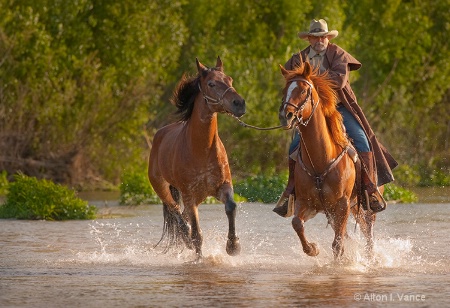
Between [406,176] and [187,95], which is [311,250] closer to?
[187,95]

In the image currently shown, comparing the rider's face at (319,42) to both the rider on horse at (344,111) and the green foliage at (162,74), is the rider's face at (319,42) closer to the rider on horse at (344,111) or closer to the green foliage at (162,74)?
the rider on horse at (344,111)

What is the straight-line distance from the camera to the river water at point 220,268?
10219 mm

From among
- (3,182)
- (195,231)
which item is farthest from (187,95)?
(3,182)

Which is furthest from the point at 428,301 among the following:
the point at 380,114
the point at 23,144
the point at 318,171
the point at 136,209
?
the point at 380,114

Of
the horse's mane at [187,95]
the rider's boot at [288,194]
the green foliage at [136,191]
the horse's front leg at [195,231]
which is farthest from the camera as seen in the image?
the green foliage at [136,191]

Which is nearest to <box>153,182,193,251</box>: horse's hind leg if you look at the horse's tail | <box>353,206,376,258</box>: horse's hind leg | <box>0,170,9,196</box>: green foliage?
the horse's tail

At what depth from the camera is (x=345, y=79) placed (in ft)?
41.3

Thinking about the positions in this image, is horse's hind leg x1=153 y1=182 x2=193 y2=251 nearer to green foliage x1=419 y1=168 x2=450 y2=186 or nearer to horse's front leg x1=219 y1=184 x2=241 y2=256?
horse's front leg x1=219 y1=184 x2=241 y2=256

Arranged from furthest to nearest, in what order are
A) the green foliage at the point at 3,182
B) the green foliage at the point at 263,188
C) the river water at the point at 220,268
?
the green foliage at the point at 3,182, the green foliage at the point at 263,188, the river water at the point at 220,268

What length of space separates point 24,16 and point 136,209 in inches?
273

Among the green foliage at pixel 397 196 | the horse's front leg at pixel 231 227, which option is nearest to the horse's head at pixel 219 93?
the horse's front leg at pixel 231 227

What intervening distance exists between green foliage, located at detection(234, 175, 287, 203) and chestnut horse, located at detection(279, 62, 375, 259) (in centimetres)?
988

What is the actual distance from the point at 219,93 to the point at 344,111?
1.37m

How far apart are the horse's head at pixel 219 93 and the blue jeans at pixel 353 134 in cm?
77
